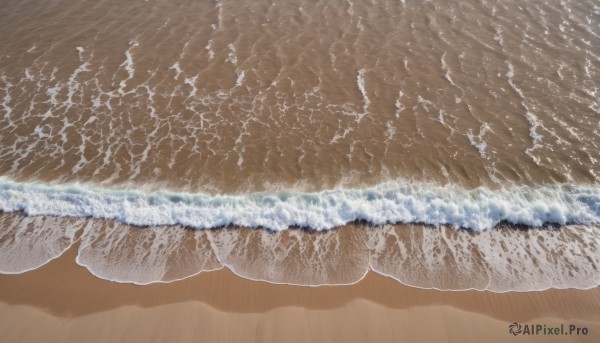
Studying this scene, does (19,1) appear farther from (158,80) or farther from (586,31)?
(586,31)

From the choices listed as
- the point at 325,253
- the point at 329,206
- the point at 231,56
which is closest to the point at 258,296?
the point at 325,253

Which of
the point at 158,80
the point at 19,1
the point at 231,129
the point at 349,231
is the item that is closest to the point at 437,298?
the point at 349,231

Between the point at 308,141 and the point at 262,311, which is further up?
the point at 308,141

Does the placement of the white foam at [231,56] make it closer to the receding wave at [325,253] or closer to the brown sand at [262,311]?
the receding wave at [325,253]

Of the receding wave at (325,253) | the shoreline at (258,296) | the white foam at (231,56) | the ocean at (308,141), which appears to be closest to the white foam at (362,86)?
the ocean at (308,141)

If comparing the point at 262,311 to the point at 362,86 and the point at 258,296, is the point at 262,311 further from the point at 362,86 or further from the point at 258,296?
the point at 362,86

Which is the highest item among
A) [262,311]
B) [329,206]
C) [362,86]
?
[362,86]
